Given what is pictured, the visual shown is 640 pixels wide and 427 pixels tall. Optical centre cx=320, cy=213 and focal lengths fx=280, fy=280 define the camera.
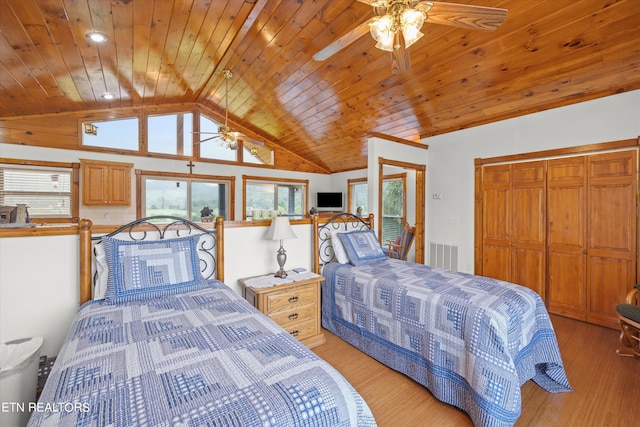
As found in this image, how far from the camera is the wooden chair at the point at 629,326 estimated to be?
2.35 meters

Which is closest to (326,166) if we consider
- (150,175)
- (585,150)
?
(150,175)

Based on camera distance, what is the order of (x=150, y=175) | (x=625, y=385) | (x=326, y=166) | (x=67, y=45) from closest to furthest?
(x=625, y=385), (x=67, y=45), (x=150, y=175), (x=326, y=166)

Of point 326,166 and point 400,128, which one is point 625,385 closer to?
point 400,128

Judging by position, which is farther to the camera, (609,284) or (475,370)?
(609,284)

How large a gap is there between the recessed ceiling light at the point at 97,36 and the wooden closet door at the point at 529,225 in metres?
5.08

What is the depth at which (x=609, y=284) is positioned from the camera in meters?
3.20

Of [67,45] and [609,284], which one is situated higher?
[67,45]

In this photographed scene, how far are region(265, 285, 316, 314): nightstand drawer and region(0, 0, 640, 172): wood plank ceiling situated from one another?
2.66 meters

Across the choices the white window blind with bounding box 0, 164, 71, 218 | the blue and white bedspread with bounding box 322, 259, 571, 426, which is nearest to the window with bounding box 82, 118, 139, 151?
the white window blind with bounding box 0, 164, 71, 218

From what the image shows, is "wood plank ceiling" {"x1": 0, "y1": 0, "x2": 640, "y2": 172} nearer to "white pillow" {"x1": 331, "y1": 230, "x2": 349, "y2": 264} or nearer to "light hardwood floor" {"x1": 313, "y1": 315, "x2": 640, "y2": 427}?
"white pillow" {"x1": 331, "y1": 230, "x2": 349, "y2": 264}

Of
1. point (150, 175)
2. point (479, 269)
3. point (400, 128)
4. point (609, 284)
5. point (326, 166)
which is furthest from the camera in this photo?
point (326, 166)

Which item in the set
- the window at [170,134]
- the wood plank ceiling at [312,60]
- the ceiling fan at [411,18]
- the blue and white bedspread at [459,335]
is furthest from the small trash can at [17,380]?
the window at [170,134]

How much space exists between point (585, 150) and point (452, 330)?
9.97 ft

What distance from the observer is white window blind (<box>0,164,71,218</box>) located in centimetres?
443
